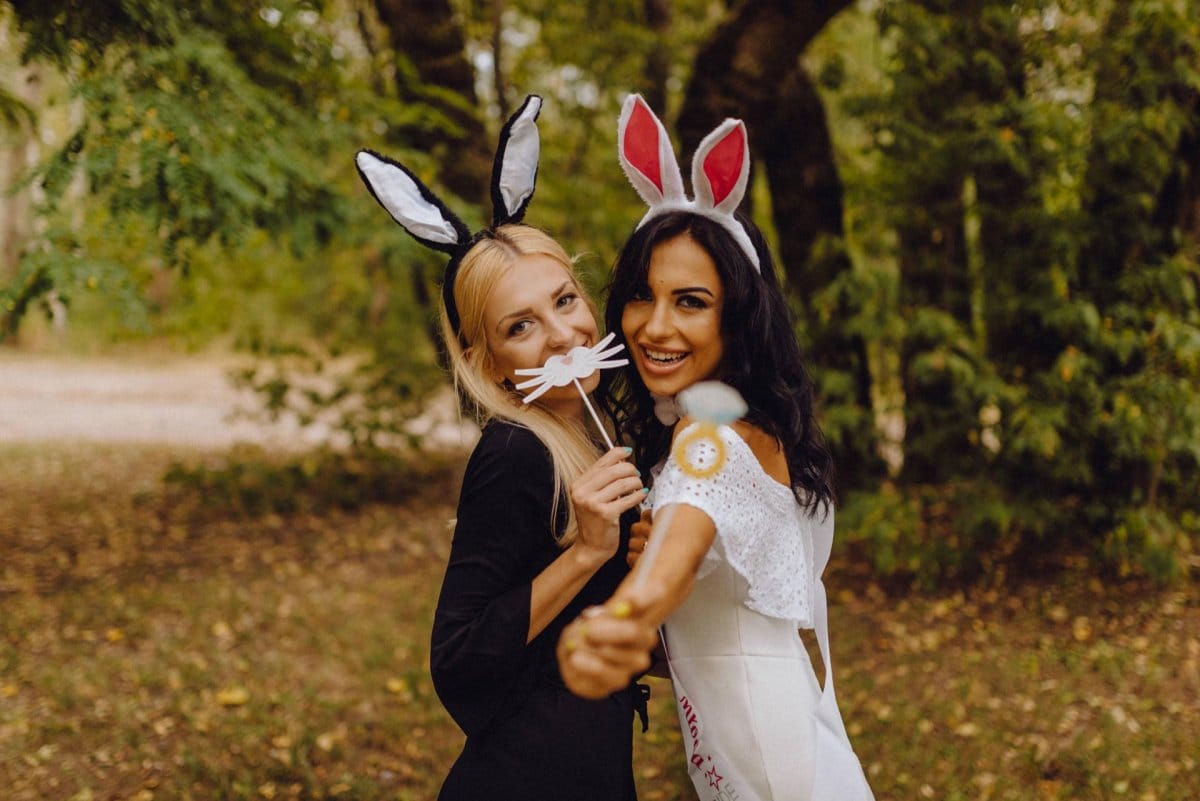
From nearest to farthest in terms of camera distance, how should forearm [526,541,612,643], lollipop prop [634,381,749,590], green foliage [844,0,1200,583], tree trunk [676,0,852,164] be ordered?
1. lollipop prop [634,381,749,590]
2. forearm [526,541,612,643]
3. green foliage [844,0,1200,583]
4. tree trunk [676,0,852,164]

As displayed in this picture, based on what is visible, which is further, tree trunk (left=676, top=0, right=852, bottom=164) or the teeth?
tree trunk (left=676, top=0, right=852, bottom=164)

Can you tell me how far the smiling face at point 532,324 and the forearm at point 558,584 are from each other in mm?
365

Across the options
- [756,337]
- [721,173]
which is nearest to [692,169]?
[721,173]

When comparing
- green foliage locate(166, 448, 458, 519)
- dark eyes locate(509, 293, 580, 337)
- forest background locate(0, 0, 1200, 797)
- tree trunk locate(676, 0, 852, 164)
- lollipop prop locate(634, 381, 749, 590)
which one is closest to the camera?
lollipop prop locate(634, 381, 749, 590)

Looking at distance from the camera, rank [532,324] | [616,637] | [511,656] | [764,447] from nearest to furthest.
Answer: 1. [616,637]
2. [511,656]
3. [764,447]
4. [532,324]

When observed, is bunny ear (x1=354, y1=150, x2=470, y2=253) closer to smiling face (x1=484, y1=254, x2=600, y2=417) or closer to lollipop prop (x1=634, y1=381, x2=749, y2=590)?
smiling face (x1=484, y1=254, x2=600, y2=417)

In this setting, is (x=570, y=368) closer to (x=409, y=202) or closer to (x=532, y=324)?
(x=532, y=324)

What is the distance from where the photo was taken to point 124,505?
24.8 ft

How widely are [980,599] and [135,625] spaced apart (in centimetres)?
472

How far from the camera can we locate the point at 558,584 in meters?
1.59

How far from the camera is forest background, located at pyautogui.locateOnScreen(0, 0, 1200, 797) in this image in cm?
394

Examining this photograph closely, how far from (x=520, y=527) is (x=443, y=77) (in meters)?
5.62

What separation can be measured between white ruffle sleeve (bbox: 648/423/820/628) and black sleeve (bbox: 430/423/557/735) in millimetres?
229

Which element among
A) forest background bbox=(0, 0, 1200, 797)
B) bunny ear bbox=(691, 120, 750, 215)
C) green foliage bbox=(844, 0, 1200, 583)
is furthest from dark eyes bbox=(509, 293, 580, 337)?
green foliage bbox=(844, 0, 1200, 583)
